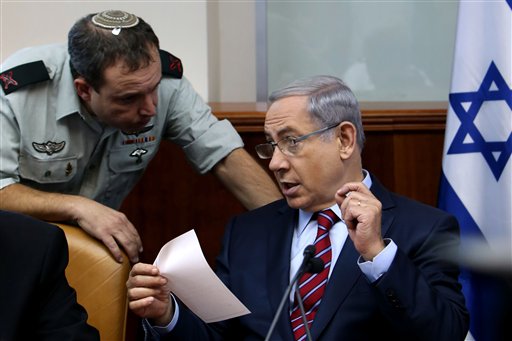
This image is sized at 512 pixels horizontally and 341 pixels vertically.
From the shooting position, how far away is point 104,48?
2.60 metres

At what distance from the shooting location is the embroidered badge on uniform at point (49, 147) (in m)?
2.80

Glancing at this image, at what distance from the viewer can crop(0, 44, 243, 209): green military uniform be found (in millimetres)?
2754

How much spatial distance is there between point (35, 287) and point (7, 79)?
3.37 feet

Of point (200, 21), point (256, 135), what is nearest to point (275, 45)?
point (200, 21)

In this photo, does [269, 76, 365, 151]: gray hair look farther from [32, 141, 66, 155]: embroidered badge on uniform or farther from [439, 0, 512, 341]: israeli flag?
[32, 141, 66, 155]: embroidered badge on uniform

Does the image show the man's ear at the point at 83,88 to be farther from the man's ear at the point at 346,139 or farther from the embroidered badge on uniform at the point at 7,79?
the man's ear at the point at 346,139

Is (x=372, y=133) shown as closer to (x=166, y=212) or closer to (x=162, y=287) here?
(x=166, y=212)

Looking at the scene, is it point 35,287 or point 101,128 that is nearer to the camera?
point 35,287

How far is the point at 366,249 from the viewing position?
2.00 meters

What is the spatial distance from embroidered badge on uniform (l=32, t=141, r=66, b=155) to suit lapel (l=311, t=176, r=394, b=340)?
1.06 m

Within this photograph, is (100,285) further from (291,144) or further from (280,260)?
(291,144)

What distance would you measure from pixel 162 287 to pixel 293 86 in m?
0.67

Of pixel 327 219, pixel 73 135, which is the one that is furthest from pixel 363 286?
pixel 73 135

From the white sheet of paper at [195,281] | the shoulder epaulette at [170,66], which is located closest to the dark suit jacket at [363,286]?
the white sheet of paper at [195,281]
